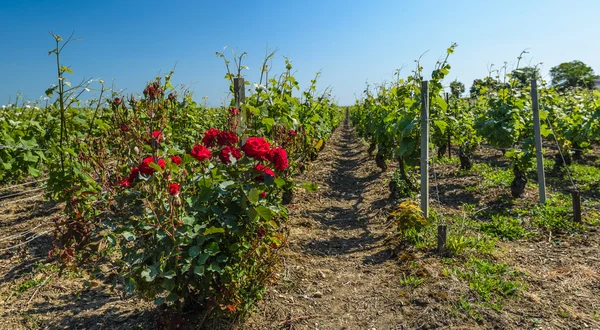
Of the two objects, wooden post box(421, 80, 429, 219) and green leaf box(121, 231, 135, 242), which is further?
wooden post box(421, 80, 429, 219)

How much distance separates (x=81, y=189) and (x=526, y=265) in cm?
432

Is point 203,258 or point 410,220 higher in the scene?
point 203,258

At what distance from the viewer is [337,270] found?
3.71m

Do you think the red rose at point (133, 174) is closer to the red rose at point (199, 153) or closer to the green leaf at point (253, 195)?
the red rose at point (199, 153)

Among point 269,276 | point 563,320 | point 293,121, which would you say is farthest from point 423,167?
point 269,276

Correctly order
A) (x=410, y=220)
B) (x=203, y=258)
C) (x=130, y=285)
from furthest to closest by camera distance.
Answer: (x=410, y=220) < (x=203, y=258) < (x=130, y=285)

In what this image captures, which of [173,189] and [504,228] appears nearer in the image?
[173,189]

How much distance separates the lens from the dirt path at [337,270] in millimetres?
2832

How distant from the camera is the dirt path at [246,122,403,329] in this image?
2832 millimetres

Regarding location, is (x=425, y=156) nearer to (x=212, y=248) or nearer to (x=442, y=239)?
(x=442, y=239)

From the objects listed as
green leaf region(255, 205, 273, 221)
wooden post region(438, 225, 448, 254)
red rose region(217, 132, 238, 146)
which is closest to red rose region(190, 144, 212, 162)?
red rose region(217, 132, 238, 146)

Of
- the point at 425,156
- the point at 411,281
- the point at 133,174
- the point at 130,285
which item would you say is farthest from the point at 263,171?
the point at 425,156

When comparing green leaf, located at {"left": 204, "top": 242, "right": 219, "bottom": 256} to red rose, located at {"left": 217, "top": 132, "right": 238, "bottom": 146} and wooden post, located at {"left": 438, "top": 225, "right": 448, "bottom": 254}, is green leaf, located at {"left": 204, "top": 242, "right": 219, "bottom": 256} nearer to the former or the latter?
red rose, located at {"left": 217, "top": 132, "right": 238, "bottom": 146}

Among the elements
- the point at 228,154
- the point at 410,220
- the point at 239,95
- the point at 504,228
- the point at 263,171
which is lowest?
the point at 504,228
